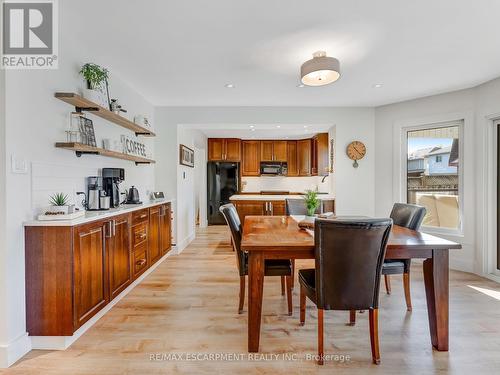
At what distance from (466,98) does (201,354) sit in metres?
4.17

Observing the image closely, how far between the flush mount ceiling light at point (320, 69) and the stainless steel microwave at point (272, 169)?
459 centimetres

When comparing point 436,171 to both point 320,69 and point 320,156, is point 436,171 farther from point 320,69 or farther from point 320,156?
point 320,69

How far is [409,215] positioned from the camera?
2570 mm

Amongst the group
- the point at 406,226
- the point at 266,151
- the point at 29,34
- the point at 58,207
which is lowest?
the point at 406,226

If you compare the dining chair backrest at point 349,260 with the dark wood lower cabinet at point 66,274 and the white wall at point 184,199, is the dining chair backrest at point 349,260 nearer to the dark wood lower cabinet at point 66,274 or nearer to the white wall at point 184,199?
the dark wood lower cabinet at point 66,274

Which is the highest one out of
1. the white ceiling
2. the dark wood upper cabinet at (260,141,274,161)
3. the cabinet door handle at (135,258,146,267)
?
the white ceiling

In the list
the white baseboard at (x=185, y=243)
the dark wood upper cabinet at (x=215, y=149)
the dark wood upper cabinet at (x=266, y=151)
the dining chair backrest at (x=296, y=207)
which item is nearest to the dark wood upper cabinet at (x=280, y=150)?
the dark wood upper cabinet at (x=266, y=151)

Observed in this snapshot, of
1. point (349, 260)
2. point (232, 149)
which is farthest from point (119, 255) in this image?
point (232, 149)

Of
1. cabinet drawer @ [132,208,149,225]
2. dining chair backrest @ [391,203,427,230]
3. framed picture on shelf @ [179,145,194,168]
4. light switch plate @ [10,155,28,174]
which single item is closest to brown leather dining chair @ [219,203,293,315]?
cabinet drawer @ [132,208,149,225]

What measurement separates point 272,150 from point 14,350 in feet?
20.1

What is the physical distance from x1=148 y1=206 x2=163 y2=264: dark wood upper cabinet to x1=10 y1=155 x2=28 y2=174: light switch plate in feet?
5.01

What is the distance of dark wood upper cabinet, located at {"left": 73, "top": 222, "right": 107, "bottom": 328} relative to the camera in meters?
1.93

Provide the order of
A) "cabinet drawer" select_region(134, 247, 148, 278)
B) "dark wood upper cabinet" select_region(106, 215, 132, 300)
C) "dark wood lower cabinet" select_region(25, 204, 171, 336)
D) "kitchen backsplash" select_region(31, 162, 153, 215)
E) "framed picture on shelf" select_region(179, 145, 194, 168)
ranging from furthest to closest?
"framed picture on shelf" select_region(179, 145, 194, 168) < "cabinet drawer" select_region(134, 247, 148, 278) < "dark wood upper cabinet" select_region(106, 215, 132, 300) < "kitchen backsplash" select_region(31, 162, 153, 215) < "dark wood lower cabinet" select_region(25, 204, 171, 336)

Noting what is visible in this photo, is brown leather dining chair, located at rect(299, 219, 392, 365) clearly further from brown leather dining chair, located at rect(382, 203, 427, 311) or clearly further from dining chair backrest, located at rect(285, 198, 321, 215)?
dining chair backrest, located at rect(285, 198, 321, 215)
